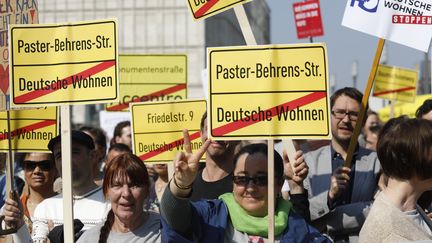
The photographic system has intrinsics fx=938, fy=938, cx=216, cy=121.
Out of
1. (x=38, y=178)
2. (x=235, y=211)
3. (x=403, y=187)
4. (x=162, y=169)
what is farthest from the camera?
(x=162, y=169)

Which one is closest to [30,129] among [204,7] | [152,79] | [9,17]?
[9,17]

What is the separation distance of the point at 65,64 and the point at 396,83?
332 inches

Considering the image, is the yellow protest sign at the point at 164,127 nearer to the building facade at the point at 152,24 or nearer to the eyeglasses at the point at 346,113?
the eyeglasses at the point at 346,113

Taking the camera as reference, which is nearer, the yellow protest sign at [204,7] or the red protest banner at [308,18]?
the yellow protest sign at [204,7]

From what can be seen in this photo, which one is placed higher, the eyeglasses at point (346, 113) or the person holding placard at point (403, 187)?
the eyeglasses at point (346, 113)

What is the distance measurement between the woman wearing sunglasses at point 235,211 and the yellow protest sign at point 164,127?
2028 millimetres

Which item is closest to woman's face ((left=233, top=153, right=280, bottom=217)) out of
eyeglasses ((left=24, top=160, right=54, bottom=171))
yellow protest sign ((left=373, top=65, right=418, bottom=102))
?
eyeglasses ((left=24, top=160, right=54, bottom=171))

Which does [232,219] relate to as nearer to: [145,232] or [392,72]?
[145,232]

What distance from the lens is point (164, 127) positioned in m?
6.49

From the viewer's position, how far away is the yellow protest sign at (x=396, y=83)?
12.4 meters

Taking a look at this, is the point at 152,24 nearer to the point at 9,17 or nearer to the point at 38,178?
the point at 38,178

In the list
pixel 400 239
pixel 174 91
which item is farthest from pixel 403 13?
pixel 174 91

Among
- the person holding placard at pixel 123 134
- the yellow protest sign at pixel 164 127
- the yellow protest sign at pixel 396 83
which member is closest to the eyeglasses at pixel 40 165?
the yellow protest sign at pixel 164 127

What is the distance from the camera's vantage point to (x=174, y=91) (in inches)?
357
